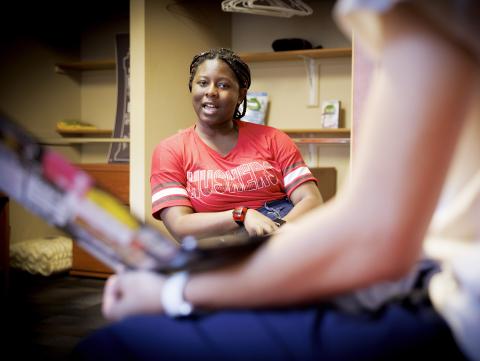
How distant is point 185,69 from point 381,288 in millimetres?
3878

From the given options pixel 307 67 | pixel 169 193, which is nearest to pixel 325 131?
pixel 307 67

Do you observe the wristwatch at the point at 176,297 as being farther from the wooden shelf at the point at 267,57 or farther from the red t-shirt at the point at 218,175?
the wooden shelf at the point at 267,57

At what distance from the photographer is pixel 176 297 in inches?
20.1

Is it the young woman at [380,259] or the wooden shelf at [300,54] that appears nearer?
the young woman at [380,259]

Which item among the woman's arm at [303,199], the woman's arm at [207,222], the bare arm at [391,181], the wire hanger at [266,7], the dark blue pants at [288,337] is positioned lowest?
the woman's arm at [207,222]

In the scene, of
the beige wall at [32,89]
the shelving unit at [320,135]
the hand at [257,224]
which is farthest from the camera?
Result: the beige wall at [32,89]

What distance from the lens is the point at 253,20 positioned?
4.74 meters

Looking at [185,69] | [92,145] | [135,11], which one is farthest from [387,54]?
[92,145]

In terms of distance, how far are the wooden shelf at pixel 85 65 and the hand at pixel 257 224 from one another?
3.15 metres

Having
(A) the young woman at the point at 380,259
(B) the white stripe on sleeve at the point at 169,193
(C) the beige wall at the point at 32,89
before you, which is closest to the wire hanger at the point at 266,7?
(C) the beige wall at the point at 32,89

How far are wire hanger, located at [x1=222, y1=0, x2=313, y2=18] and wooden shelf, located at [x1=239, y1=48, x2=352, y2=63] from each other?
400mm

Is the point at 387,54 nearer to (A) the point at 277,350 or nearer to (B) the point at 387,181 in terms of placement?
(B) the point at 387,181

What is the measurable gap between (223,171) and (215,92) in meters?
0.35

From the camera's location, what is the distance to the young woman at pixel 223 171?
1.88 metres
